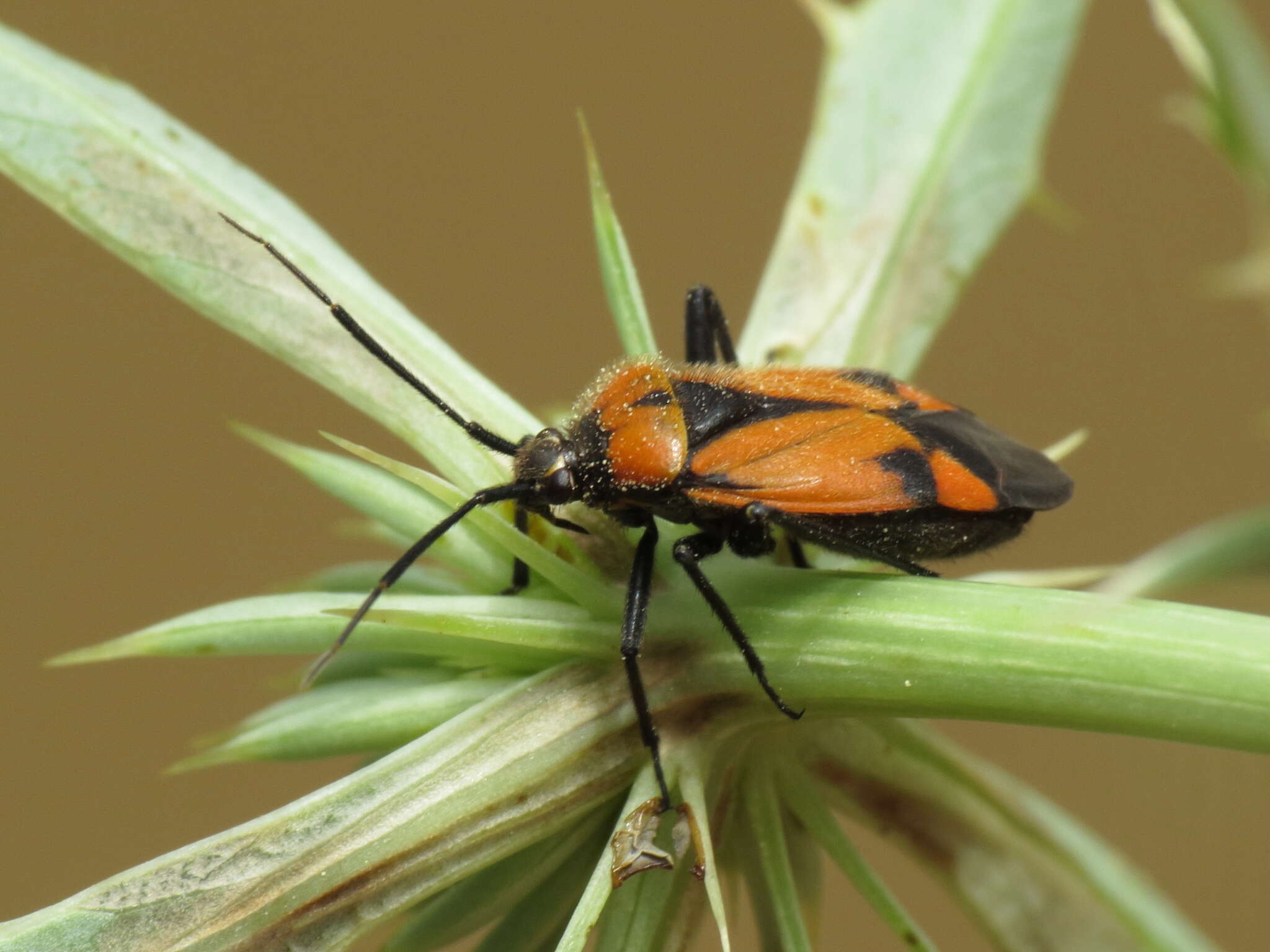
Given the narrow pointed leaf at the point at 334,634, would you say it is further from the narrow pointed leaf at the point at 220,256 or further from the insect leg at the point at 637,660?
the narrow pointed leaf at the point at 220,256

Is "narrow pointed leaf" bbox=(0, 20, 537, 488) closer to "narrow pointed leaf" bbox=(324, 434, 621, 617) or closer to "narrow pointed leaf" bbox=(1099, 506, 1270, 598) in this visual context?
"narrow pointed leaf" bbox=(324, 434, 621, 617)

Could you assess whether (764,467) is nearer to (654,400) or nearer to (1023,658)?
(654,400)

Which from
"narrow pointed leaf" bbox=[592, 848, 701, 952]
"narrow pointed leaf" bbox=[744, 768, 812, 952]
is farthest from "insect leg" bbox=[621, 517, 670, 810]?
"narrow pointed leaf" bbox=[744, 768, 812, 952]

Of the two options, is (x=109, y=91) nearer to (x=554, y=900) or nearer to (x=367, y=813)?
(x=367, y=813)

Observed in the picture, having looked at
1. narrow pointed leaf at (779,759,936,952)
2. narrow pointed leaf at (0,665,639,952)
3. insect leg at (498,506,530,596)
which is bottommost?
narrow pointed leaf at (779,759,936,952)

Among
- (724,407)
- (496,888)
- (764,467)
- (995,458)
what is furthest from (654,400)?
(496,888)

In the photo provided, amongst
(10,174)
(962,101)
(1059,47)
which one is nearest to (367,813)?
(10,174)

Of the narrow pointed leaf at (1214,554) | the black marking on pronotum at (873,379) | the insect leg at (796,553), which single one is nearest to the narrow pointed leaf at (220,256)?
the insect leg at (796,553)
